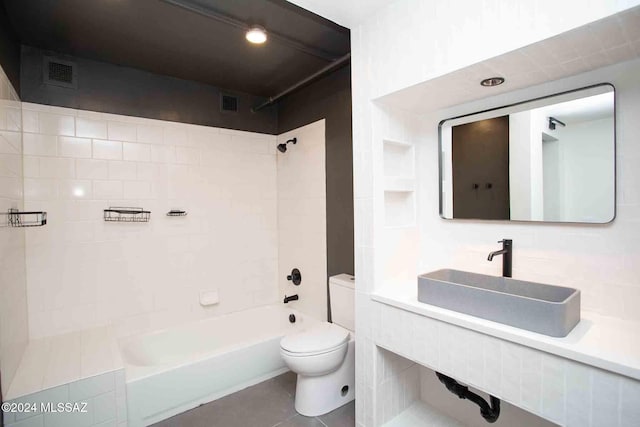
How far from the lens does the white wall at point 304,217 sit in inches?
110

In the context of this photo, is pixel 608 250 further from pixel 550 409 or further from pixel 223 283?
pixel 223 283

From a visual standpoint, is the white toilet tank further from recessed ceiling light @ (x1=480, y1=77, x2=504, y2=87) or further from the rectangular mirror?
recessed ceiling light @ (x1=480, y1=77, x2=504, y2=87)

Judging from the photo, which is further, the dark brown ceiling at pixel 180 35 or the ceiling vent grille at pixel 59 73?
the ceiling vent grille at pixel 59 73

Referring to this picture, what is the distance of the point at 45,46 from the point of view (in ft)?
7.26

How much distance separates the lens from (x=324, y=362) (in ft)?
6.61

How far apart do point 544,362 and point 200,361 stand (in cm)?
199

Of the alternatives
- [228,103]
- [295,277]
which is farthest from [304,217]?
[228,103]

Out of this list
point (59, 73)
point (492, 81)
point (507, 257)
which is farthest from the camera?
point (59, 73)

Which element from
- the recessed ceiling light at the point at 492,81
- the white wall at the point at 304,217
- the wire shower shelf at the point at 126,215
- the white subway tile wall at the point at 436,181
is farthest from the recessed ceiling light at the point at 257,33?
the wire shower shelf at the point at 126,215

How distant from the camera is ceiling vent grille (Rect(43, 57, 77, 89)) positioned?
2.26 meters

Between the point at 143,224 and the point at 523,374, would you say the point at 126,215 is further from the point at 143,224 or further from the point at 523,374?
the point at 523,374

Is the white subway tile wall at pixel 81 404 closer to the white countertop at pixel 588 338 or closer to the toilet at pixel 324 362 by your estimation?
the toilet at pixel 324 362

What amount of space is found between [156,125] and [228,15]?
1251mm

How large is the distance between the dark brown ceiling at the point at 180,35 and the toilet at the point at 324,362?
70.8 inches
